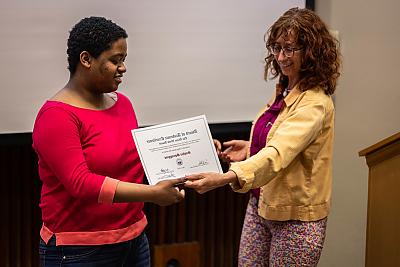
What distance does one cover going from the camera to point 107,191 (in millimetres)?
1716

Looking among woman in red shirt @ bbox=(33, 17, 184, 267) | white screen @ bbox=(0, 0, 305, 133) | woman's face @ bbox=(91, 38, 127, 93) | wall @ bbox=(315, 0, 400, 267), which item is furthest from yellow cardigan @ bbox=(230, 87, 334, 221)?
wall @ bbox=(315, 0, 400, 267)

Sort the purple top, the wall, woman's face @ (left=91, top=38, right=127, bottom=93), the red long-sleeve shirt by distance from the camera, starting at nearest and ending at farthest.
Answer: the red long-sleeve shirt
woman's face @ (left=91, top=38, right=127, bottom=93)
the purple top
the wall

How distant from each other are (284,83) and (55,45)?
102cm

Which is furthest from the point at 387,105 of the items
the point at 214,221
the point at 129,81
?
the point at 129,81

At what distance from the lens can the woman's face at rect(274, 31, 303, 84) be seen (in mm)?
2086

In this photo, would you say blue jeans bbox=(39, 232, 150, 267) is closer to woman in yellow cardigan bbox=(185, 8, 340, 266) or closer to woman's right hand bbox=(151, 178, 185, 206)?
woman's right hand bbox=(151, 178, 185, 206)

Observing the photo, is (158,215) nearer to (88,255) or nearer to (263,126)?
(263,126)

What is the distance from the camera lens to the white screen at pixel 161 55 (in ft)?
8.49

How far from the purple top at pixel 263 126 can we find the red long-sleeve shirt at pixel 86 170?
1.58ft

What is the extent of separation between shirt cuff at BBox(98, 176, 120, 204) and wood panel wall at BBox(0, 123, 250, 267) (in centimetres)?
103

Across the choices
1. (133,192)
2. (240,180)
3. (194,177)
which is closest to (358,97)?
(240,180)

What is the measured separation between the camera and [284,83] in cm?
225

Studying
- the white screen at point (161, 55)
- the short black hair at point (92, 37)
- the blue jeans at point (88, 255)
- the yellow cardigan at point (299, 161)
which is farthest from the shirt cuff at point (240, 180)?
the white screen at point (161, 55)

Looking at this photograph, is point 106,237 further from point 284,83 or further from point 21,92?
point 21,92
